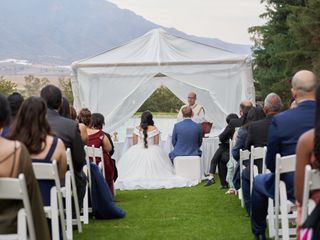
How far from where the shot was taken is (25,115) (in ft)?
16.5

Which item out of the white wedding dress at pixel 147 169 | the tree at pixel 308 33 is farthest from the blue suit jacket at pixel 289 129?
the tree at pixel 308 33

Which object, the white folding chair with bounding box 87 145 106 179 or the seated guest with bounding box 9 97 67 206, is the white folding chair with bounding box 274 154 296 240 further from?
the white folding chair with bounding box 87 145 106 179

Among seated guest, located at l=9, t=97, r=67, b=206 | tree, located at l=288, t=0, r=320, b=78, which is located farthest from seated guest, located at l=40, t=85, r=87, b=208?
tree, located at l=288, t=0, r=320, b=78

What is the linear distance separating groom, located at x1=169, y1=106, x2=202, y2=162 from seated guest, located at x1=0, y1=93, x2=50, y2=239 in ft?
27.0

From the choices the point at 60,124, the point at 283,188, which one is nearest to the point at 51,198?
the point at 60,124

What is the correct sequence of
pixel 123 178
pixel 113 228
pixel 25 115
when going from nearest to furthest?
pixel 25 115 < pixel 113 228 < pixel 123 178

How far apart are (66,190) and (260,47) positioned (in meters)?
34.8

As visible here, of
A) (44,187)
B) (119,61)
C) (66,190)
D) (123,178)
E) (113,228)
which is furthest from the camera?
(119,61)

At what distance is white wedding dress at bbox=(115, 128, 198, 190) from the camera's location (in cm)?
1220

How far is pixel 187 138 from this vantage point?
1253 centimetres

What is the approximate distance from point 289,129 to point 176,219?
127 inches

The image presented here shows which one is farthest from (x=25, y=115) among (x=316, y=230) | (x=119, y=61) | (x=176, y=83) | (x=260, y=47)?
(x=260, y=47)

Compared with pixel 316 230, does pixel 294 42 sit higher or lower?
higher

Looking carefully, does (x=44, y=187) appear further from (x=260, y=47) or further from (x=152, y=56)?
(x=260, y=47)
